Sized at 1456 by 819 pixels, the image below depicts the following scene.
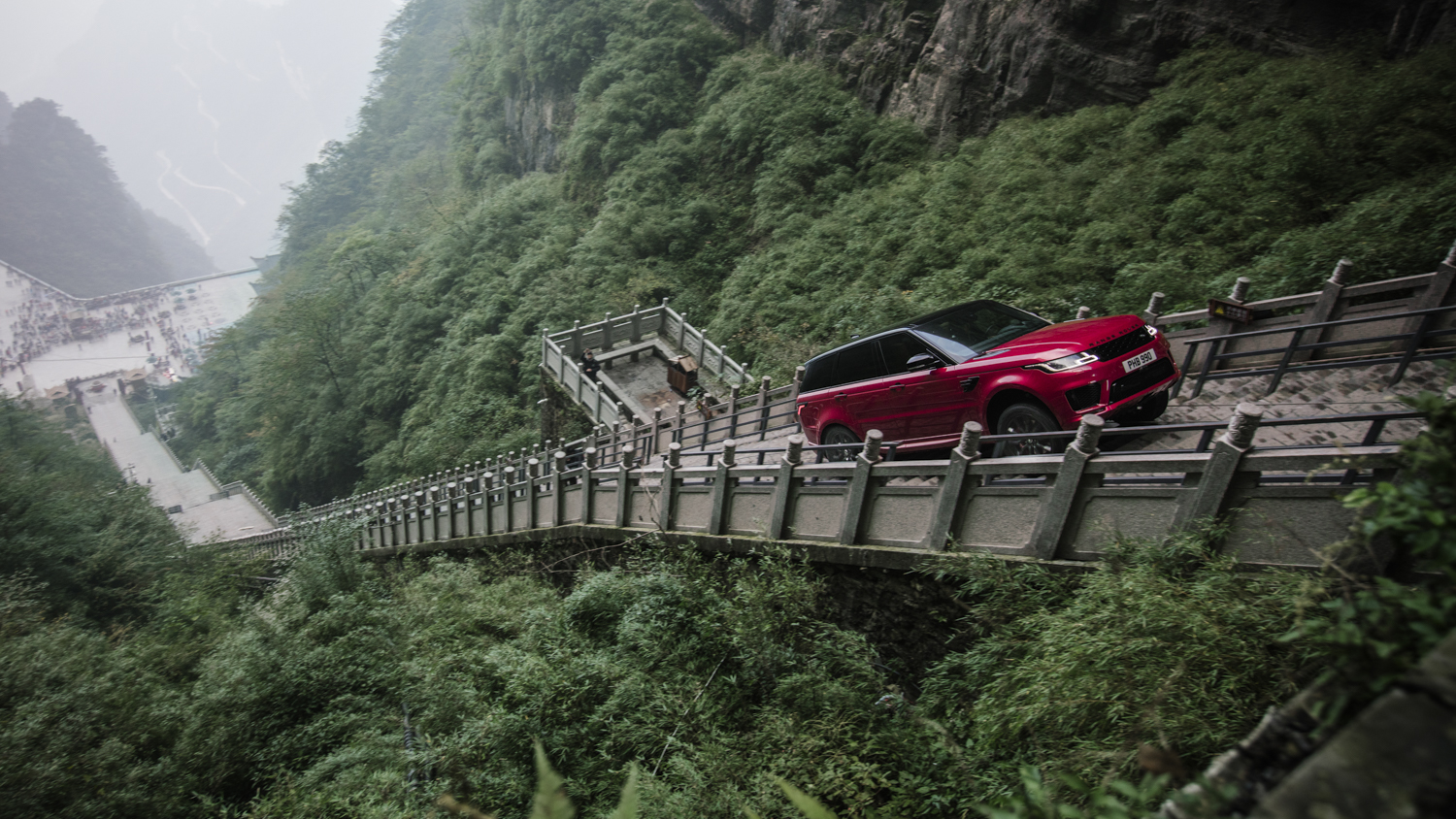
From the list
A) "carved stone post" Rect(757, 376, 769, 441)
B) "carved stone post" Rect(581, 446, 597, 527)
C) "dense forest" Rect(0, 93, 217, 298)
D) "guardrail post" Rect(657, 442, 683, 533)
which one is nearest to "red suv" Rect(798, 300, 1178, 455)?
"guardrail post" Rect(657, 442, 683, 533)

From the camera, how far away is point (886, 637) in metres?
6.97

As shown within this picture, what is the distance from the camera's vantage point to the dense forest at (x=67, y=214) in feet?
350

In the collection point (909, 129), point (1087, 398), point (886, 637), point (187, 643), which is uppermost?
point (909, 129)

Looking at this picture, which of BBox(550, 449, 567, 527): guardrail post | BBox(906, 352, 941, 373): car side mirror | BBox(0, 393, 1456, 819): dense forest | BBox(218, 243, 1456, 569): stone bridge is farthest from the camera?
BBox(550, 449, 567, 527): guardrail post

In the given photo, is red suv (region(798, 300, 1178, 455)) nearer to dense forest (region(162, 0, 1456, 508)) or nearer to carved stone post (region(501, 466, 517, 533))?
dense forest (region(162, 0, 1456, 508))

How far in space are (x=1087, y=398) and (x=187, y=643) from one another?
1531 cm

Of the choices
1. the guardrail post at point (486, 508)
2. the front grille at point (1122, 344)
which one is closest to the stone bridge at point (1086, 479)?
the guardrail post at point (486, 508)

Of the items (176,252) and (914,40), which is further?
(176,252)

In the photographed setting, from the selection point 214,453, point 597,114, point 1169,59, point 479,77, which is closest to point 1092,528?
point 1169,59

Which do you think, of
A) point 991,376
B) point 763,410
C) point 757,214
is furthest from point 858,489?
point 757,214

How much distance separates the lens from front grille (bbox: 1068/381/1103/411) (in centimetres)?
612

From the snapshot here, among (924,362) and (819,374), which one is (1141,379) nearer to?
(924,362)

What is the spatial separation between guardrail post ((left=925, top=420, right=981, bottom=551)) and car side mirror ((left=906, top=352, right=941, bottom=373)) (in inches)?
47.3

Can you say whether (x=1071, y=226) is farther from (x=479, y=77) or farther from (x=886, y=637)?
(x=479, y=77)
